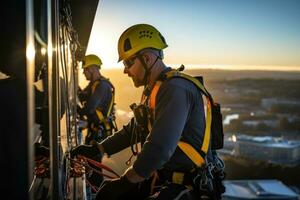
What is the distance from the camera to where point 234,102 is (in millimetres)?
A: 82125

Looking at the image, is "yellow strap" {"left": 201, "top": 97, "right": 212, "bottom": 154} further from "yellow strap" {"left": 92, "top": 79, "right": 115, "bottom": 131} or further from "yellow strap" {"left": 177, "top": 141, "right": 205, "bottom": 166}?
"yellow strap" {"left": 92, "top": 79, "right": 115, "bottom": 131}

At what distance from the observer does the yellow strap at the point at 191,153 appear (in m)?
3.07

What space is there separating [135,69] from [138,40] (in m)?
0.22

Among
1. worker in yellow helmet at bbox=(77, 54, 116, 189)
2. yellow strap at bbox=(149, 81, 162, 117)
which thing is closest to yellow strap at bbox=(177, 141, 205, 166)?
yellow strap at bbox=(149, 81, 162, 117)

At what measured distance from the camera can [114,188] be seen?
3029mm

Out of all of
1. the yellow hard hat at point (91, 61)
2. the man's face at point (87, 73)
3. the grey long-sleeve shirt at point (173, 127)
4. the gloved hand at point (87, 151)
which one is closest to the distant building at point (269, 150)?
the yellow hard hat at point (91, 61)

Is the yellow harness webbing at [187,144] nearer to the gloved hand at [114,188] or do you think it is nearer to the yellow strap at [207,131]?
the yellow strap at [207,131]

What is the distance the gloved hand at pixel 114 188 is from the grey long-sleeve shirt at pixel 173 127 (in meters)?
0.20

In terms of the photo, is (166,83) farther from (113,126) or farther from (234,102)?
(234,102)

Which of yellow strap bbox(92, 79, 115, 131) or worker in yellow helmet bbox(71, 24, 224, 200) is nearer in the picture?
worker in yellow helmet bbox(71, 24, 224, 200)

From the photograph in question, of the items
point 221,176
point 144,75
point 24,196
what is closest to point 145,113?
point 144,75

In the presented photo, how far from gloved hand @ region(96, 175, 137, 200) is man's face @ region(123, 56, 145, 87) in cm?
76

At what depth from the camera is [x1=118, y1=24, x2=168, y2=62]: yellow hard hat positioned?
3.18m

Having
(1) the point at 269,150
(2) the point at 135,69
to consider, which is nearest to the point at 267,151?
(1) the point at 269,150
